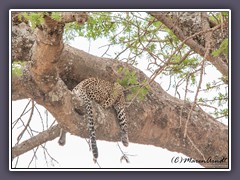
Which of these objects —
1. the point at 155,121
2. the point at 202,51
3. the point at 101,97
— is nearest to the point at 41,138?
the point at 101,97

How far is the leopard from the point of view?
4.03 metres

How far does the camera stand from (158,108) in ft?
14.8

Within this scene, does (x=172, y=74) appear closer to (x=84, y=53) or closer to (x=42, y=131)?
(x=84, y=53)

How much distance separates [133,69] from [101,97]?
0.63 m

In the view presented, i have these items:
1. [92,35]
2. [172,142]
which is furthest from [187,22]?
[172,142]

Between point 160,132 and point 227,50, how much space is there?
1.37 m

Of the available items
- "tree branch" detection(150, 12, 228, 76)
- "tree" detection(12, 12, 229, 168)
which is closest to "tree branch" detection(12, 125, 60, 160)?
"tree" detection(12, 12, 229, 168)

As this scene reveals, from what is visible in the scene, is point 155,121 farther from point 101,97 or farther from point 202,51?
point 202,51

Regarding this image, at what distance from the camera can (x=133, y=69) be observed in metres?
4.00

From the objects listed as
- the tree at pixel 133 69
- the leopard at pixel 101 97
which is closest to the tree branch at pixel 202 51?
the tree at pixel 133 69

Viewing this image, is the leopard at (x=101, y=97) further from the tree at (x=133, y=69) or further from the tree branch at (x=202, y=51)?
the tree branch at (x=202, y=51)

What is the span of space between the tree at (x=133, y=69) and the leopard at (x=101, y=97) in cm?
5

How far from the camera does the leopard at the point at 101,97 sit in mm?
4031

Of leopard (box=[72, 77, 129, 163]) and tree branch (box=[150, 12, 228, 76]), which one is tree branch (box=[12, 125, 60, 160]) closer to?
leopard (box=[72, 77, 129, 163])
